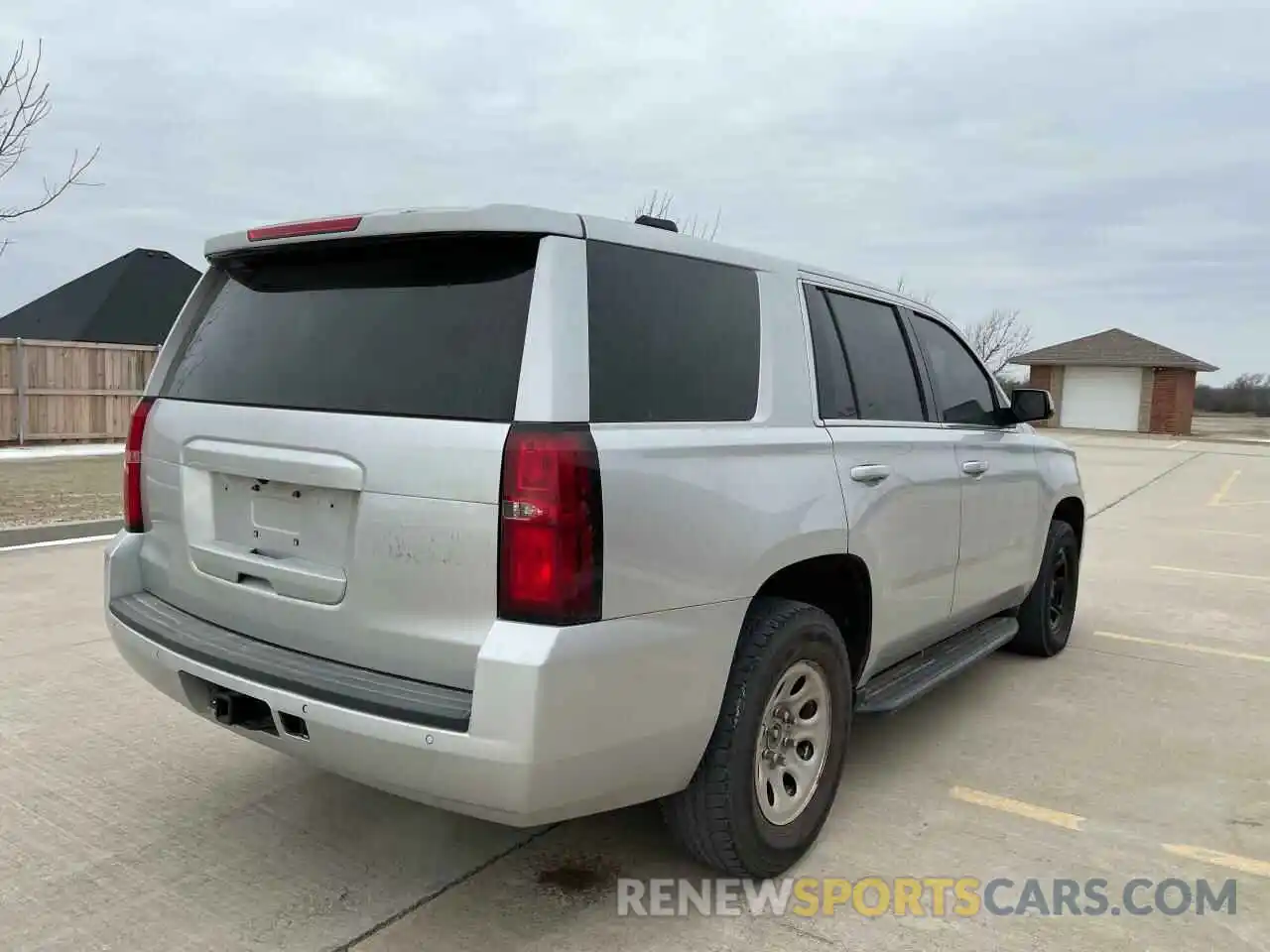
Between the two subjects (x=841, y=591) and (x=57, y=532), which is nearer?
(x=841, y=591)

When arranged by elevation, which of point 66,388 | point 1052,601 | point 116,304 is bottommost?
point 1052,601

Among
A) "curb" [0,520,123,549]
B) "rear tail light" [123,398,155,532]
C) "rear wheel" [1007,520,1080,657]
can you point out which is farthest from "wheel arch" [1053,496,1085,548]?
"curb" [0,520,123,549]

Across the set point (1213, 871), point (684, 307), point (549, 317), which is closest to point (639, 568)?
point (549, 317)

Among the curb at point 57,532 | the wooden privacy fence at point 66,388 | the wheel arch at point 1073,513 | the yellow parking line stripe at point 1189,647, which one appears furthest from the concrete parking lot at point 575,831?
the wooden privacy fence at point 66,388

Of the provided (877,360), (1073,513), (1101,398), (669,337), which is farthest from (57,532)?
(1101,398)

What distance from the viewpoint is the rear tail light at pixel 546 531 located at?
92.4 inches

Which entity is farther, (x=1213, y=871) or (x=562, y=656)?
(x=1213, y=871)

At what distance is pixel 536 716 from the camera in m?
2.29

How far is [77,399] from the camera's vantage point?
705 inches

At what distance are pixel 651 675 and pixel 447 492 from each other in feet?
2.27

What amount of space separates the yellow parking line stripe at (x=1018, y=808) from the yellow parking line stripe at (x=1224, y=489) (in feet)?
42.8

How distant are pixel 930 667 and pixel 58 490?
34.6ft

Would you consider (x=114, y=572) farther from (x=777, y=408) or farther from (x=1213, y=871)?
(x=1213, y=871)

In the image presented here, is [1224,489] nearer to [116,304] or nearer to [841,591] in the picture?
[841,591]
